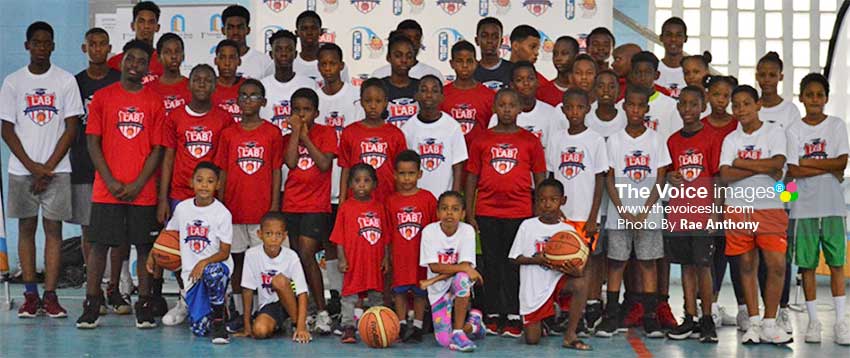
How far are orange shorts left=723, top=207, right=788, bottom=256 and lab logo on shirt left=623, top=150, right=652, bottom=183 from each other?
58 centimetres

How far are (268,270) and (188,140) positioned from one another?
3.22ft

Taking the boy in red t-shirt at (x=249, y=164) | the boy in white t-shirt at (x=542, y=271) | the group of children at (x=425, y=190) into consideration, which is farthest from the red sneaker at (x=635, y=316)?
the boy in red t-shirt at (x=249, y=164)

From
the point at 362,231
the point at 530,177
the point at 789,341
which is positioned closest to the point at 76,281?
the point at 362,231

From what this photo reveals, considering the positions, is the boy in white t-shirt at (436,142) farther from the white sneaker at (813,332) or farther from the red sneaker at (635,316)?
the white sneaker at (813,332)

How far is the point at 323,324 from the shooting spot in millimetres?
7211

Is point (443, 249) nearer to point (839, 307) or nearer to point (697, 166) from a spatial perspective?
point (697, 166)

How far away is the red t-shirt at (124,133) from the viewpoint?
724 cm

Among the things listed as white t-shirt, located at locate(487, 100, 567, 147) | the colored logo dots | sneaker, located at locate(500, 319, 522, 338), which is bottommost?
sneaker, located at locate(500, 319, 522, 338)

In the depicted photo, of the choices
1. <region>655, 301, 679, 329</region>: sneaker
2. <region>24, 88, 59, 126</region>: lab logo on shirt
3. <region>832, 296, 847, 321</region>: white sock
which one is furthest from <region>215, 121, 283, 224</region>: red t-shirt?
<region>832, 296, 847, 321</region>: white sock

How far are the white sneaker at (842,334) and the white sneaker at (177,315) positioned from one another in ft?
12.9

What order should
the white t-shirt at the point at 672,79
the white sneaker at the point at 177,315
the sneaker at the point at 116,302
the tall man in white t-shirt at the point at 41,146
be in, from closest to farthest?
1. the white sneaker at the point at 177,315
2. the tall man in white t-shirt at the point at 41,146
3. the sneaker at the point at 116,302
4. the white t-shirt at the point at 672,79

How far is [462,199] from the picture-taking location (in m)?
6.92

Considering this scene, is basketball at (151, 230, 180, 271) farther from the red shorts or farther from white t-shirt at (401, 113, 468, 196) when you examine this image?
the red shorts

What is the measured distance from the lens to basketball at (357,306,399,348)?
6.72 metres
